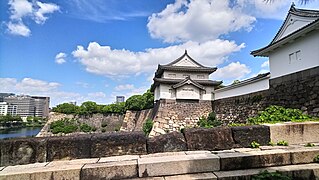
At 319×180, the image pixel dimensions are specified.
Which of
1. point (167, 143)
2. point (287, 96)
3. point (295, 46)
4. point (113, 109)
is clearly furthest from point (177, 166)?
point (113, 109)

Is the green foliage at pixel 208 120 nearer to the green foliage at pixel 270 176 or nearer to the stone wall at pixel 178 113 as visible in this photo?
the stone wall at pixel 178 113

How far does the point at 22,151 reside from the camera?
278cm

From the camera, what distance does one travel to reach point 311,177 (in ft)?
7.90

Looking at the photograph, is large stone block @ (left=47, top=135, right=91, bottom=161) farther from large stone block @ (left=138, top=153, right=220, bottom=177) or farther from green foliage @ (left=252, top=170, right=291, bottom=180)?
green foliage @ (left=252, top=170, right=291, bottom=180)

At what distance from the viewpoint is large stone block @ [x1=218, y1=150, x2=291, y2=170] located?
2551 mm

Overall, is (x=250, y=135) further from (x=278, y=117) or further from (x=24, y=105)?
(x=24, y=105)

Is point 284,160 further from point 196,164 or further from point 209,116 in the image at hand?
point 209,116

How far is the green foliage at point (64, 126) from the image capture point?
28.2m

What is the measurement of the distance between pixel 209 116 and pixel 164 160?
16592mm

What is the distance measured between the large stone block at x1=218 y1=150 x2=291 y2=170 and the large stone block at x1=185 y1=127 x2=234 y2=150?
0.49 metres

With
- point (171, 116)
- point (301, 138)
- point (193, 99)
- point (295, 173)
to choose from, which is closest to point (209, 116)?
point (193, 99)

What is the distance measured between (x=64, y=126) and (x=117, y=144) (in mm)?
30942

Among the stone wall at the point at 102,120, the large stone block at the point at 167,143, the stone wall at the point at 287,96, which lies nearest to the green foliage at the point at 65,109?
the stone wall at the point at 102,120

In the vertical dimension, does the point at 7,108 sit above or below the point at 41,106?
below
